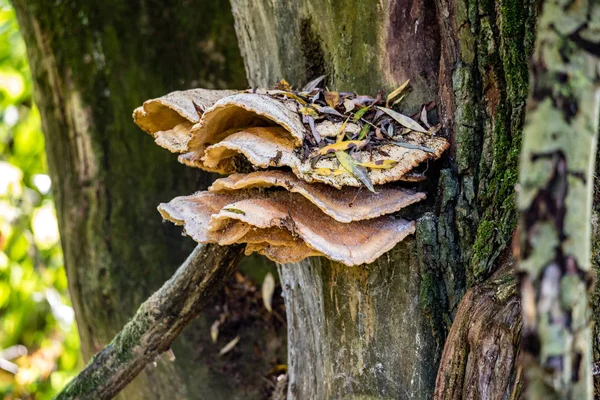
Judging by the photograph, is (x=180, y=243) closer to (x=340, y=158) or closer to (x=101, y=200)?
(x=101, y=200)

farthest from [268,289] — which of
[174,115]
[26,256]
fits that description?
[26,256]

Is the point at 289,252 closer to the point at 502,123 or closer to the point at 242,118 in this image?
the point at 242,118

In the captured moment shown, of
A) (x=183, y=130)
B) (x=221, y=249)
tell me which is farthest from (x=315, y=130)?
(x=221, y=249)

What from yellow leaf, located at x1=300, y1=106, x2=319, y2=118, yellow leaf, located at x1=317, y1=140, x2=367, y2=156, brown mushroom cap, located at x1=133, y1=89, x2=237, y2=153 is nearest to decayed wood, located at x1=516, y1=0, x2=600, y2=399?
yellow leaf, located at x1=317, y1=140, x2=367, y2=156

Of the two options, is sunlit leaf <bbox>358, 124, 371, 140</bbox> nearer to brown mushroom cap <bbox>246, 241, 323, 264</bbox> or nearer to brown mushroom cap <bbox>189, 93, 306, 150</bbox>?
brown mushroom cap <bbox>189, 93, 306, 150</bbox>

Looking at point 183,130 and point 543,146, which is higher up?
point 183,130

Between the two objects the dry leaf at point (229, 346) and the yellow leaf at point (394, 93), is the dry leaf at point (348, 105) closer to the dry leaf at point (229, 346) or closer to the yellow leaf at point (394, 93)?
the yellow leaf at point (394, 93)

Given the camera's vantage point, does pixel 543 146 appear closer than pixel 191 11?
Yes
